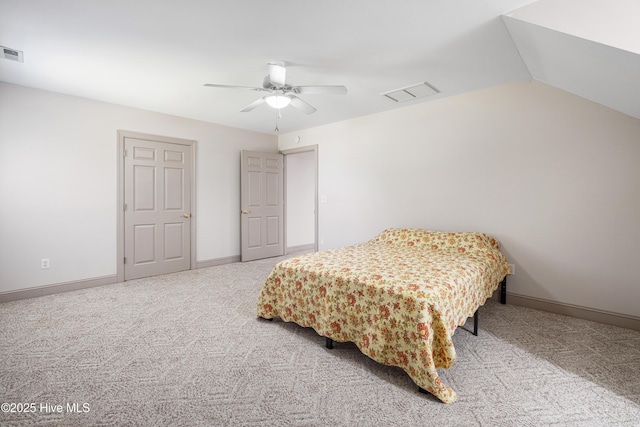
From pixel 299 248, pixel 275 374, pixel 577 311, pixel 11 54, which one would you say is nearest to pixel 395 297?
pixel 275 374

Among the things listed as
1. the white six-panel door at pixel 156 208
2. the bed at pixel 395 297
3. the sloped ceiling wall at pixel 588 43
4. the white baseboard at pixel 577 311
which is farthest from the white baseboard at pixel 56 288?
the sloped ceiling wall at pixel 588 43

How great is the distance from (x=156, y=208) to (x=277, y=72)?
2937 millimetres

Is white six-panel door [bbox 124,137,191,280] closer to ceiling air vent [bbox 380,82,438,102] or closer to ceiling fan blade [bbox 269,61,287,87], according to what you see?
ceiling fan blade [bbox 269,61,287,87]

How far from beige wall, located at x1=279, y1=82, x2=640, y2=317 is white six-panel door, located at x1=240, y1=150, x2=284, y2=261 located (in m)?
2.12

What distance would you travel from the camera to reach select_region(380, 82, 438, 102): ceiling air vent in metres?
3.34

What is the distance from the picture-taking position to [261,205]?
554 cm

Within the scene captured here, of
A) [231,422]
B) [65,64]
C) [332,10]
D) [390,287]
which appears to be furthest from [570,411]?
[65,64]

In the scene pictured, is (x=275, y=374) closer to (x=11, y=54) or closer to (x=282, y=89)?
(x=282, y=89)

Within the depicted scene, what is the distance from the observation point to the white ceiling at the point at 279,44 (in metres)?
1.98

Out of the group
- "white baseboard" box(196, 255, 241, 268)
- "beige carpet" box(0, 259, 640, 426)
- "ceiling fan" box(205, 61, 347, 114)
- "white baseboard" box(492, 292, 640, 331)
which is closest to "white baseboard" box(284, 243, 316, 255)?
"white baseboard" box(196, 255, 241, 268)

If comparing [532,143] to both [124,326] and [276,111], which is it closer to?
[276,111]

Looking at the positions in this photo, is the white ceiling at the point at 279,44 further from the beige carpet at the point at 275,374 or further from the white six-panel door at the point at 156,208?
the beige carpet at the point at 275,374

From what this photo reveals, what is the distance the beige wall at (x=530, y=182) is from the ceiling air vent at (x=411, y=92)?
Answer: 0.33 metres

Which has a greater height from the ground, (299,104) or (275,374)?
(299,104)
